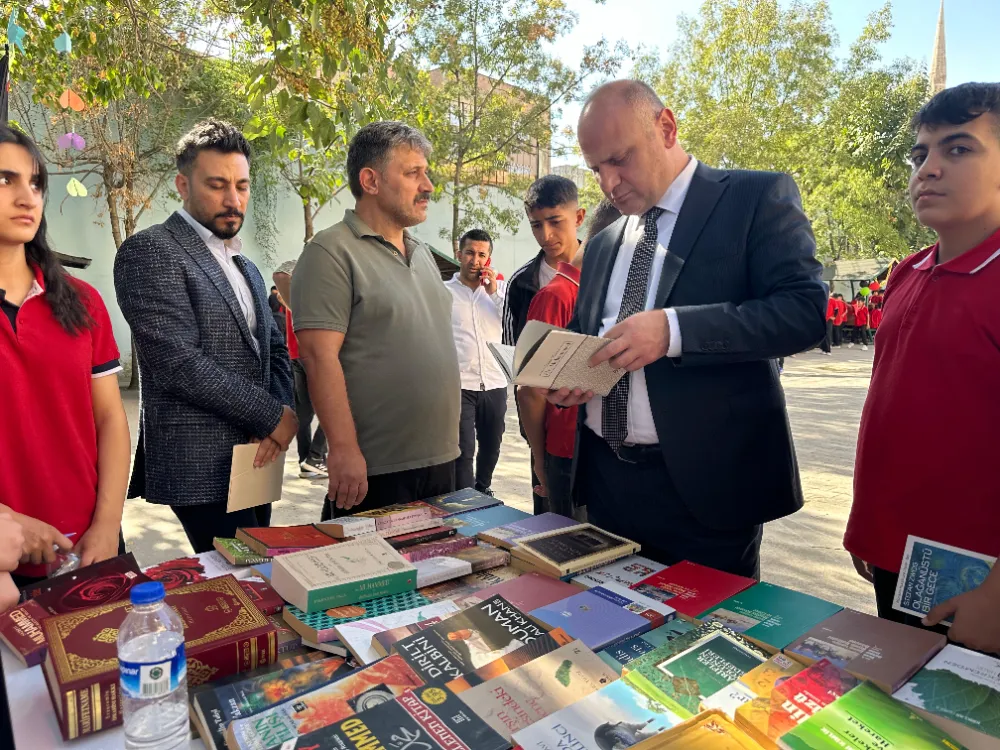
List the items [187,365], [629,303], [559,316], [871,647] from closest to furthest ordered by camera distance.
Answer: [871,647], [629,303], [187,365], [559,316]

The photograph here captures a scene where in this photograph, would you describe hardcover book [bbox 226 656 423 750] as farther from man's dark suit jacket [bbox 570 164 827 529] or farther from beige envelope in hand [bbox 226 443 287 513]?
beige envelope in hand [bbox 226 443 287 513]

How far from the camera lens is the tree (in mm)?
12297

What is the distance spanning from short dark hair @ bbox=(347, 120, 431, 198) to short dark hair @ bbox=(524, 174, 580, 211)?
0.80 m

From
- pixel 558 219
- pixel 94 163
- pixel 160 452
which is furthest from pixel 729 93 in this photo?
pixel 160 452

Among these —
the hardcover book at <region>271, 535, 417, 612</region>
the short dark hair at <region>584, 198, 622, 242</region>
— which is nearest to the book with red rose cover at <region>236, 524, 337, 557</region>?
the hardcover book at <region>271, 535, 417, 612</region>

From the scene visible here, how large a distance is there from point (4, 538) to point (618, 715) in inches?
51.0

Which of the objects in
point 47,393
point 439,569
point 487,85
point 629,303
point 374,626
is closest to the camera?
point 374,626

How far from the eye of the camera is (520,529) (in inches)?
72.8

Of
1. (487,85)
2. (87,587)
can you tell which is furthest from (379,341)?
(487,85)

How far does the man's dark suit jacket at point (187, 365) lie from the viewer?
218cm

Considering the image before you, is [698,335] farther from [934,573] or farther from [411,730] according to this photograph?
[411,730]

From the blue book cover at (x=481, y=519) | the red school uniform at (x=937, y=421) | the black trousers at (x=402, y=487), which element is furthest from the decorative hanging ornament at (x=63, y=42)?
the red school uniform at (x=937, y=421)

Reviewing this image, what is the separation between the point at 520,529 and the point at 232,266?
4.87 feet

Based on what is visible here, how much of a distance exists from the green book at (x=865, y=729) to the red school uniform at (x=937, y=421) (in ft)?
2.53
